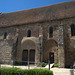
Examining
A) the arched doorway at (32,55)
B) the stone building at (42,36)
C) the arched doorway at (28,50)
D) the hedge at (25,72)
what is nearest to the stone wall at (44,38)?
the stone building at (42,36)

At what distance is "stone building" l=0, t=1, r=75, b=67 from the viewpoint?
1616cm

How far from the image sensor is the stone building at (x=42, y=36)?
16156mm

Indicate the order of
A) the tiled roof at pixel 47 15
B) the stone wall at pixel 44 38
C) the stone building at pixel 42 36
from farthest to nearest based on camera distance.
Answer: the tiled roof at pixel 47 15, the stone building at pixel 42 36, the stone wall at pixel 44 38

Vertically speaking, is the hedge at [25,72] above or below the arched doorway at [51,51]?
below

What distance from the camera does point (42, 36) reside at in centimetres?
1794

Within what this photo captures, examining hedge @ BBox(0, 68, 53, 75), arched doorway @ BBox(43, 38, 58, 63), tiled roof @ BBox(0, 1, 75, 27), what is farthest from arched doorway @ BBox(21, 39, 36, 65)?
hedge @ BBox(0, 68, 53, 75)

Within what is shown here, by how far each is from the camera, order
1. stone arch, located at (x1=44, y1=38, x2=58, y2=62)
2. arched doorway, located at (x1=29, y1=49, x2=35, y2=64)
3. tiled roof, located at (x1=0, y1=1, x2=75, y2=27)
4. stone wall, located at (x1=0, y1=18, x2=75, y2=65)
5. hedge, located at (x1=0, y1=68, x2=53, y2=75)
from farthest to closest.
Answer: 1. arched doorway, located at (x1=29, y1=49, x2=35, y2=64)
2. tiled roof, located at (x1=0, y1=1, x2=75, y2=27)
3. stone arch, located at (x1=44, y1=38, x2=58, y2=62)
4. stone wall, located at (x1=0, y1=18, x2=75, y2=65)
5. hedge, located at (x1=0, y1=68, x2=53, y2=75)

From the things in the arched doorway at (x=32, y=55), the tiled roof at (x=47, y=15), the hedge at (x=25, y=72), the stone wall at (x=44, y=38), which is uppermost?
the tiled roof at (x=47, y=15)

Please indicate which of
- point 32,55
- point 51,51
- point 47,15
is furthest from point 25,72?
point 47,15

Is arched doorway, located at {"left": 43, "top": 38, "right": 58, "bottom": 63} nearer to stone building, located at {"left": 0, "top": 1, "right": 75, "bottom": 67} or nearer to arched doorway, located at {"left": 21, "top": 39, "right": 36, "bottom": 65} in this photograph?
stone building, located at {"left": 0, "top": 1, "right": 75, "bottom": 67}

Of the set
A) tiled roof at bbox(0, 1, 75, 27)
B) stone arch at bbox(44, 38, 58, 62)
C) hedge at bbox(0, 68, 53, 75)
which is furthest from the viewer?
tiled roof at bbox(0, 1, 75, 27)

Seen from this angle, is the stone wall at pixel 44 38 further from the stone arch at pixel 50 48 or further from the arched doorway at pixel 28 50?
the arched doorway at pixel 28 50

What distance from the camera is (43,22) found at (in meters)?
18.8

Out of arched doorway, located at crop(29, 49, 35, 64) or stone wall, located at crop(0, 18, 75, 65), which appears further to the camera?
arched doorway, located at crop(29, 49, 35, 64)
